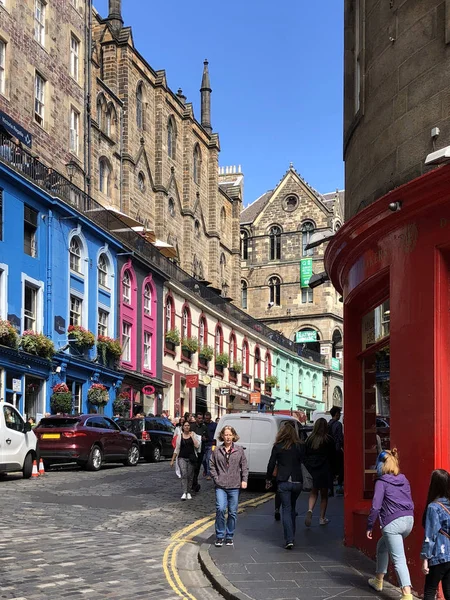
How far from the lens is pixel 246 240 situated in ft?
282

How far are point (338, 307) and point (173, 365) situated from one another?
3667 centimetres

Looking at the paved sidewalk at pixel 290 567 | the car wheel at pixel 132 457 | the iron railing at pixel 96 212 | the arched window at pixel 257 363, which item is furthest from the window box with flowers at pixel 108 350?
the arched window at pixel 257 363

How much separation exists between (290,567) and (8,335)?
2007 centimetres

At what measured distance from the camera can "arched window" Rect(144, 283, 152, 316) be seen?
43094 millimetres

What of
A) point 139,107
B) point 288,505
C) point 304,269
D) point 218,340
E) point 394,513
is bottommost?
point 288,505

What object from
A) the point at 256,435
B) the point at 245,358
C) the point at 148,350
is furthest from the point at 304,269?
the point at 256,435

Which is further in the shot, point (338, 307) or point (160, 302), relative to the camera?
point (338, 307)

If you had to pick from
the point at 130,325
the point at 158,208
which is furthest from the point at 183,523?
the point at 158,208

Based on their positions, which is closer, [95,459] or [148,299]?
[95,459]

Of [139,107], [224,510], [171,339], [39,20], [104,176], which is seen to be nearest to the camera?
[224,510]

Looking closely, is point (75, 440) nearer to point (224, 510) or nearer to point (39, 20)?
point (224, 510)

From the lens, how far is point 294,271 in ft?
270

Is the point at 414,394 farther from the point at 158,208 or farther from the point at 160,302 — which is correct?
the point at 158,208

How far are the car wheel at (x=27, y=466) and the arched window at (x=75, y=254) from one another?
14319 millimetres
